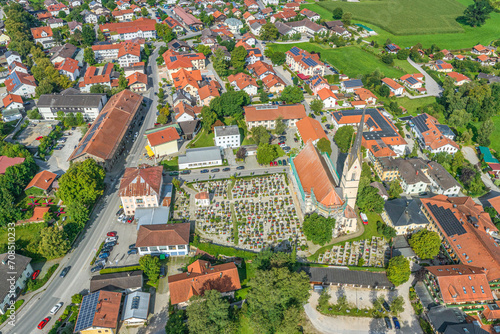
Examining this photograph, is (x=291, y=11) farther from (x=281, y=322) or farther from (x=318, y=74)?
(x=281, y=322)

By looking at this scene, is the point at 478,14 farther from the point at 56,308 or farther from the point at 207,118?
the point at 56,308

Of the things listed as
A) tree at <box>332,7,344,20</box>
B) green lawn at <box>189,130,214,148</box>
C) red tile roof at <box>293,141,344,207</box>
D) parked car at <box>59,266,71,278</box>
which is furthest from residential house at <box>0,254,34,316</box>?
tree at <box>332,7,344,20</box>

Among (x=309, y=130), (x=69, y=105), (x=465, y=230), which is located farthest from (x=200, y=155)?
(x=465, y=230)

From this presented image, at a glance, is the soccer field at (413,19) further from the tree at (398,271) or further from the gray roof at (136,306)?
the gray roof at (136,306)

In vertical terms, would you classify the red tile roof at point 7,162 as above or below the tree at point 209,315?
below

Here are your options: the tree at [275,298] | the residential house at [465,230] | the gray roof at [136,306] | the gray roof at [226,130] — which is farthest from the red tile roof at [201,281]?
the gray roof at [226,130]

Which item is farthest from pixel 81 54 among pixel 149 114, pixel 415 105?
pixel 415 105
